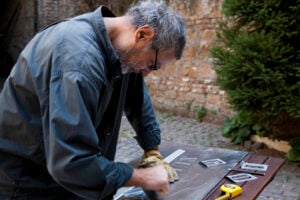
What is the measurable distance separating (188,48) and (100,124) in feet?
Result: 19.1

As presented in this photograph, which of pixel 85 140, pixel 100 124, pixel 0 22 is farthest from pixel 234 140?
pixel 0 22

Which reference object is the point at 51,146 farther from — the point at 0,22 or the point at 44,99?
the point at 0,22

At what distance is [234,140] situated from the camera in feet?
19.0

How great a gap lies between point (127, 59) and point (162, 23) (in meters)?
0.21

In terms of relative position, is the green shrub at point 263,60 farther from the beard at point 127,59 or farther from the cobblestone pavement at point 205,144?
the beard at point 127,59

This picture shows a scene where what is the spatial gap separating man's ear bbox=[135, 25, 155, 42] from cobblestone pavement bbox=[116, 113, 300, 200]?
2.47 metres

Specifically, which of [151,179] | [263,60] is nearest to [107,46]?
[151,179]

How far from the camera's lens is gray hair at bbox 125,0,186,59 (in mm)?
1606

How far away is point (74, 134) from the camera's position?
1.38 meters

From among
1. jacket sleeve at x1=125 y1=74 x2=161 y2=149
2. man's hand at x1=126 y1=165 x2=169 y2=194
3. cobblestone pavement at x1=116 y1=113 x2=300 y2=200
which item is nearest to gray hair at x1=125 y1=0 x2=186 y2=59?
man's hand at x1=126 y1=165 x2=169 y2=194

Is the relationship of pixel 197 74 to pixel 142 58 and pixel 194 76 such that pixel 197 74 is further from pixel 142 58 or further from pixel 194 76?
pixel 142 58

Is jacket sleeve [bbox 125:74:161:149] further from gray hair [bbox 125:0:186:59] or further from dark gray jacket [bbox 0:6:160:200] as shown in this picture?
gray hair [bbox 125:0:186:59]

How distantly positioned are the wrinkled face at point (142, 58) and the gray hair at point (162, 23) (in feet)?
0.12

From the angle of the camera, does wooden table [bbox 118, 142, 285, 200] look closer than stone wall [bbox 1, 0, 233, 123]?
Yes
